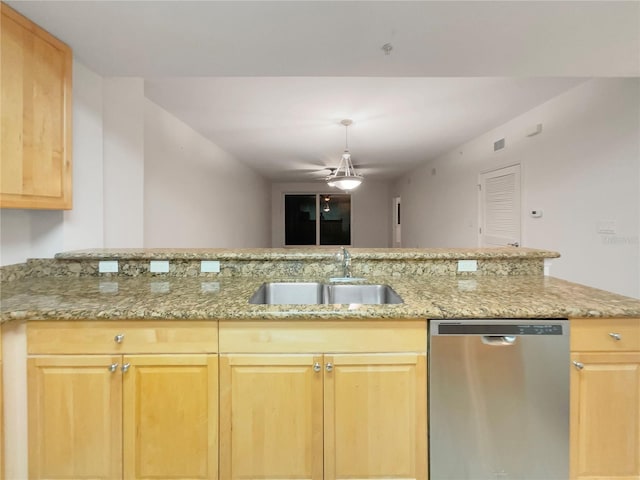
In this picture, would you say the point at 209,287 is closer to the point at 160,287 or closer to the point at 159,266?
the point at 160,287

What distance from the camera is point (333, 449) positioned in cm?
127

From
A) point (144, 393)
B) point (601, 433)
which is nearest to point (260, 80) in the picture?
point (144, 393)

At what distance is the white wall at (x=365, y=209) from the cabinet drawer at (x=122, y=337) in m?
8.40

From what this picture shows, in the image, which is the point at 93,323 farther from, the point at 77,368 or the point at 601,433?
the point at 601,433

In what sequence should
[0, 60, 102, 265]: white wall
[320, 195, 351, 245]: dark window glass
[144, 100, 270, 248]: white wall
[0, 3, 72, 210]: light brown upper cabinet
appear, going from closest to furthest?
1. [0, 3, 72, 210]: light brown upper cabinet
2. [0, 60, 102, 265]: white wall
3. [144, 100, 270, 248]: white wall
4. [320, 195, 351, 245]: dark window glass

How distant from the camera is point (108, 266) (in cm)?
189

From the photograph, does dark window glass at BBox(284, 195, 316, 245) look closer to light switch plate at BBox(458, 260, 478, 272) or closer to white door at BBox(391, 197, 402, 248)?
white door at BBox(391, 197, 402, 248)

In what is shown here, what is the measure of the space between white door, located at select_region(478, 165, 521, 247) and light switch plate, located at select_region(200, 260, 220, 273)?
3.29m

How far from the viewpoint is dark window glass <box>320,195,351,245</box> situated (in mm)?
9719

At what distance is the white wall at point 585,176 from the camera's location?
240cm

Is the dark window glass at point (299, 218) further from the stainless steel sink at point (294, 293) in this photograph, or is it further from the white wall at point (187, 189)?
the stainless steel sink at point (294, 293)

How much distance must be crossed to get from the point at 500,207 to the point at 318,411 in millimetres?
3728

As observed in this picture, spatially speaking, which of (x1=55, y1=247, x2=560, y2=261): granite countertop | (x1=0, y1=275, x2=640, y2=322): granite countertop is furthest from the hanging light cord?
(x1=0, y1=275, x2=640, y2=322): granite countertop

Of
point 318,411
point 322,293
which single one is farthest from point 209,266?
point 318,411
